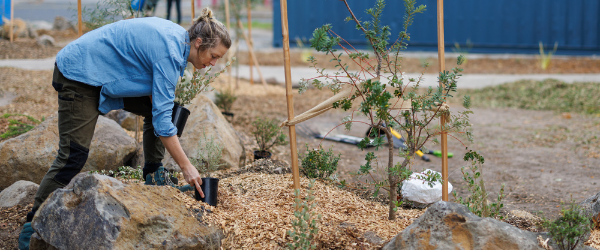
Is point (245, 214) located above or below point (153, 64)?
below

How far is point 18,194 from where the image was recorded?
3.25 metres

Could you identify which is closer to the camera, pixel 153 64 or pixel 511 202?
pixel 153 64

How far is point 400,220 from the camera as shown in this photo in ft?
9.96

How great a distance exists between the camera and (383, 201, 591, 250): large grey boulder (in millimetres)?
2270

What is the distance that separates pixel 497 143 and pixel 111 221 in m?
4.69

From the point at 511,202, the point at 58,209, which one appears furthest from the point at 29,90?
the point at 511,202

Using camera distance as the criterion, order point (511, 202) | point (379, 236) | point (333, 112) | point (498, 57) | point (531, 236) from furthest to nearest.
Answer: point (498, 57)
point (333, 112)
point (511, 202)
point (379, 236)
point (531, 236)

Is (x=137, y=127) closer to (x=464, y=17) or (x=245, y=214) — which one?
(x=245, y=214)

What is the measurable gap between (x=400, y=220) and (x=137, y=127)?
7.86 ft

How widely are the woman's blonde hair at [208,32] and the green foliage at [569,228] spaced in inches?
71.6

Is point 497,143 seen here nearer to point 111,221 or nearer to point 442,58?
point 442,58

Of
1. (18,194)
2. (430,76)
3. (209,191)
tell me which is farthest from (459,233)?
(430,76)

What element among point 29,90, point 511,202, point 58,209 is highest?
point 29,90

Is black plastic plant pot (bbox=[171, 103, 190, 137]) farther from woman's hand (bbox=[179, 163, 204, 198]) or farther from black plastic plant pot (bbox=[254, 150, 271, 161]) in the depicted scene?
black plastic plant pot (bbox=[254, 150, 271, 161])
